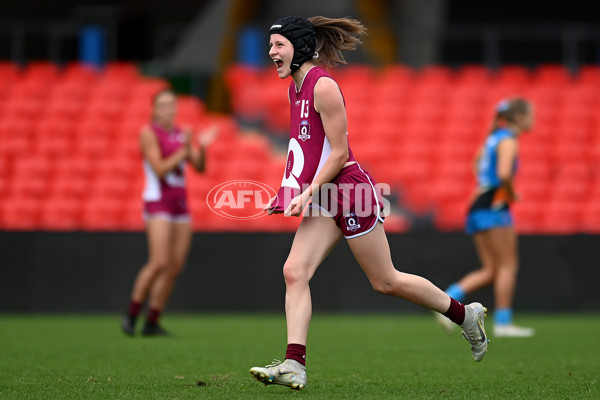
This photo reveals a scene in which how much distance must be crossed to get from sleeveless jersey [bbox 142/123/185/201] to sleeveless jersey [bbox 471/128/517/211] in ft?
8.52

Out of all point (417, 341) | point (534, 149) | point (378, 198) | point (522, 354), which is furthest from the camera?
point (534, 149)

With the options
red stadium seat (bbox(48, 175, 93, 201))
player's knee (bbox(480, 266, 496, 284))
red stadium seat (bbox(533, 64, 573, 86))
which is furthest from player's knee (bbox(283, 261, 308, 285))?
red stadium seat (bbox(533, 64, 573, 86))

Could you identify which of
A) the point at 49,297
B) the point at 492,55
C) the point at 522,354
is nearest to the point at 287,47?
the point at 522,354

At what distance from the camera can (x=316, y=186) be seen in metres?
4.89

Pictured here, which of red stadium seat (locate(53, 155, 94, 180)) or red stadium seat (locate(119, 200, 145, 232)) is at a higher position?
red stadium seat (locate(53, 155, 94, 180))

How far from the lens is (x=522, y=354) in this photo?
670 centimetres

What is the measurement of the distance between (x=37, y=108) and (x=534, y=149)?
743 cm

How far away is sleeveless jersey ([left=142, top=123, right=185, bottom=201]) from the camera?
8258 millimetres

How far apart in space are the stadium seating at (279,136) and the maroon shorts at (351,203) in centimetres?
625

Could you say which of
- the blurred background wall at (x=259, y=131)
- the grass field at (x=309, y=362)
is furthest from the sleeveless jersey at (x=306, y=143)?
the blurred background wall at (x=259, y=131)

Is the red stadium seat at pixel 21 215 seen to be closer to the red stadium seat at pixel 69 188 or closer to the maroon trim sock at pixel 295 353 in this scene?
the red stadium seat at pixel 69 188

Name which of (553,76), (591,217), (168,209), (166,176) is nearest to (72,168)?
(166,176)

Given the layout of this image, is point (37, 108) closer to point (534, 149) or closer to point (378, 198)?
point (534, 149)

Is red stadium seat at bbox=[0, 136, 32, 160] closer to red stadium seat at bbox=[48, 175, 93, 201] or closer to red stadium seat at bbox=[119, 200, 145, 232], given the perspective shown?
red stadium seat at bbox=[48, 175, 93, 201]
